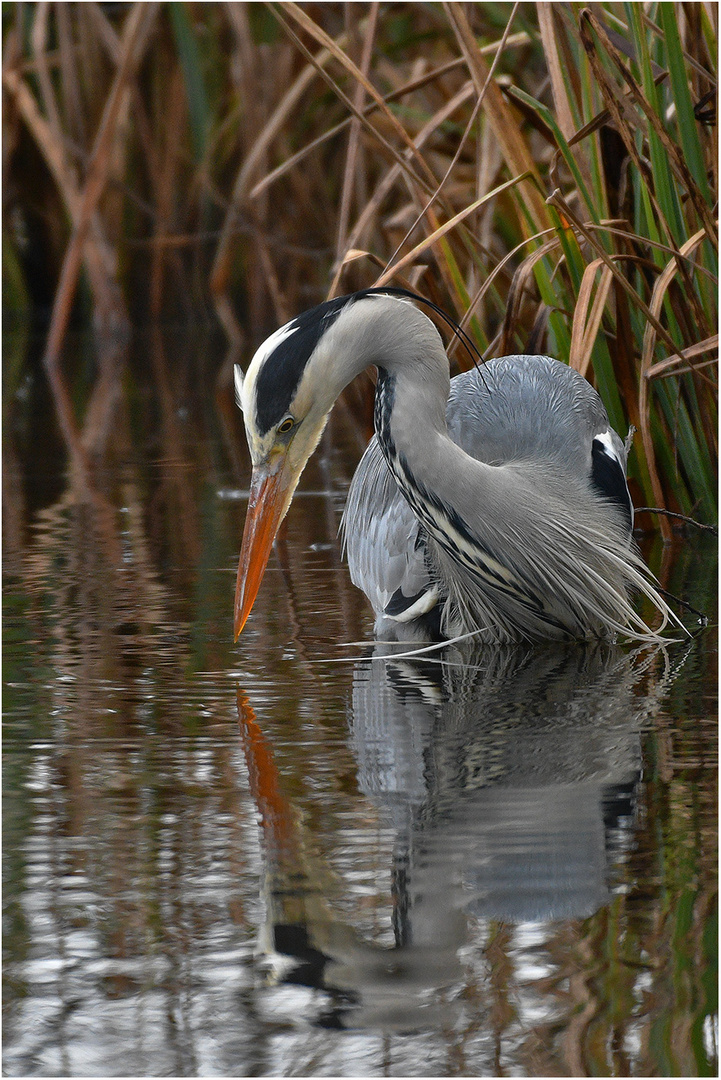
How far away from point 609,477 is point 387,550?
0.60 metres

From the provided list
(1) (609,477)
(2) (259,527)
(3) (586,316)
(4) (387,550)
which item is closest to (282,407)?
(2) (259,527)

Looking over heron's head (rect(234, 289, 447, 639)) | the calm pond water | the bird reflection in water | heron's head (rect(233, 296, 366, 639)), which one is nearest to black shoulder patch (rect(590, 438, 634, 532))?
the calm pond water

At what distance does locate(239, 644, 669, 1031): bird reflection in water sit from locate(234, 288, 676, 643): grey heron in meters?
0.17

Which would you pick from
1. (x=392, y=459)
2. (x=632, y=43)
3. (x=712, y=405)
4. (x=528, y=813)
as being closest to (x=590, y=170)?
(x=632, y=43)

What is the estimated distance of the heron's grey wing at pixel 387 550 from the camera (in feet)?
13.5

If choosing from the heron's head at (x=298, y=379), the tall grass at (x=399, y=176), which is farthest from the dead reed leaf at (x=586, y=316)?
the heron's head at (x=298, y=379)

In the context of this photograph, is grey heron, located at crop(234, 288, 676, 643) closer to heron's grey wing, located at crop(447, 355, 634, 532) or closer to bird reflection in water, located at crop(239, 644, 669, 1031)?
heron's grey wing, located at crop(447, 355, 634, 532)

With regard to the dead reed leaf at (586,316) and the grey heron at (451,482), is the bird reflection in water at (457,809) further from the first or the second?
the dead reed leaf at (586,316)

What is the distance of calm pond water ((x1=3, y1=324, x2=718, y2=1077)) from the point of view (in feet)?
6.48

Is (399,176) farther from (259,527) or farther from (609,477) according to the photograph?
(259,527)

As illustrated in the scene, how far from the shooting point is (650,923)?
2195 mm

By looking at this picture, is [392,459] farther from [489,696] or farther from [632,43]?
[632,43]

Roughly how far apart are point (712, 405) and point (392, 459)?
144 cm

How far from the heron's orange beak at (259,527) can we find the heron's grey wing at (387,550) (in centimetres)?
44
